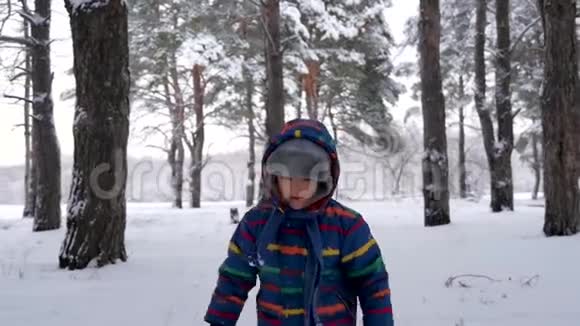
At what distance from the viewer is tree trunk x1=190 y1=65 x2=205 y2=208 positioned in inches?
785

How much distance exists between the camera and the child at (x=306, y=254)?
1.97 meters

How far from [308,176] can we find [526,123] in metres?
26.5

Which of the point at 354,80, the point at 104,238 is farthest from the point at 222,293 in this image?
the point at 354,80

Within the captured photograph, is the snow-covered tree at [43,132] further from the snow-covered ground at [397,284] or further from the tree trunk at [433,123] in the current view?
the tree trunk at [433,123]

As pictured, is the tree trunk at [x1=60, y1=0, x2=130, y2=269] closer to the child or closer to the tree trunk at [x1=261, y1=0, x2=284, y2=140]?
the child

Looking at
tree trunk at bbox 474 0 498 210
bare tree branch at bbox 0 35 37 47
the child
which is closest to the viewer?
the child

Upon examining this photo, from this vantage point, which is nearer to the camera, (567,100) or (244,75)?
(567,100)

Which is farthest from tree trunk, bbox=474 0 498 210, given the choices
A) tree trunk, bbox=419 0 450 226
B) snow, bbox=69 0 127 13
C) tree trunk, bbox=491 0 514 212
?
snow, bbox=69 0 127 13

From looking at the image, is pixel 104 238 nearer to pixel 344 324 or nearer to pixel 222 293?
pixel 222 293

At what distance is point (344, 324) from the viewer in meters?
2.01

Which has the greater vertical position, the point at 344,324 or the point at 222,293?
the point at 222,293

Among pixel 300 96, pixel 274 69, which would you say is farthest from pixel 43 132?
pixel 300 96

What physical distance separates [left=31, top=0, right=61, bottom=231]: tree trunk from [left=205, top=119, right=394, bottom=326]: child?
31.8ft

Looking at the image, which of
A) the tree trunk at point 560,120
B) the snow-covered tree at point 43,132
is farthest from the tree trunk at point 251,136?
the tree trunk at point 560,120
